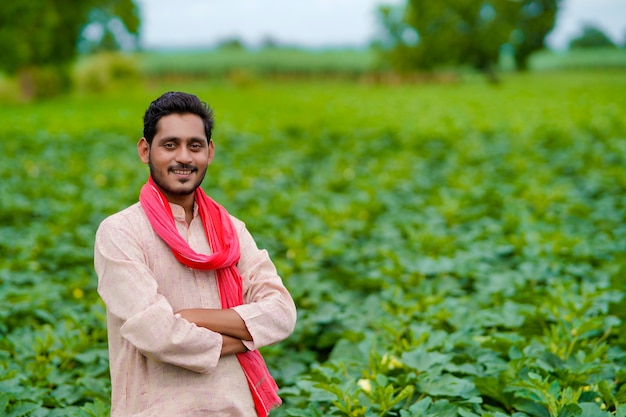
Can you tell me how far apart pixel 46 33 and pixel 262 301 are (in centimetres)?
2498

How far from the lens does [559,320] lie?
2.93 m

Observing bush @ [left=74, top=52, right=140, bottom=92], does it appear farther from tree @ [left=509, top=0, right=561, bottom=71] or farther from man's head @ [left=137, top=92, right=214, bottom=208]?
man's head @ [left=137, top=92, right=214, bottom=208]

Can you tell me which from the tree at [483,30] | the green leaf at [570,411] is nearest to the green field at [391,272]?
the green leaf at [570,411]

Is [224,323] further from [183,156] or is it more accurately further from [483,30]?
[483,30]

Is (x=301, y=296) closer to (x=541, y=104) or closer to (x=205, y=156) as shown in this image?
(x=205, y=156)

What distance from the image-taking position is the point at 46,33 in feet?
79.3

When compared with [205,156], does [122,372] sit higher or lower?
lower

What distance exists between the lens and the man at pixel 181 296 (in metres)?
1.65

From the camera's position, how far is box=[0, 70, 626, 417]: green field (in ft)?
8.09

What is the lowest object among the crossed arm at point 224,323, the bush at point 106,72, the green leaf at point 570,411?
the green leaf at point 570,411

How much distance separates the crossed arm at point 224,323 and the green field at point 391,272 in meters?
0.59

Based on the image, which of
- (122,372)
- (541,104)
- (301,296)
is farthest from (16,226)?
(541,104)

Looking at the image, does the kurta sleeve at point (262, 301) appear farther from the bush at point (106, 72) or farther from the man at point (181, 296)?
the bush at point (106, 72)

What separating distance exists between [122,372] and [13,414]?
0.77 metres
